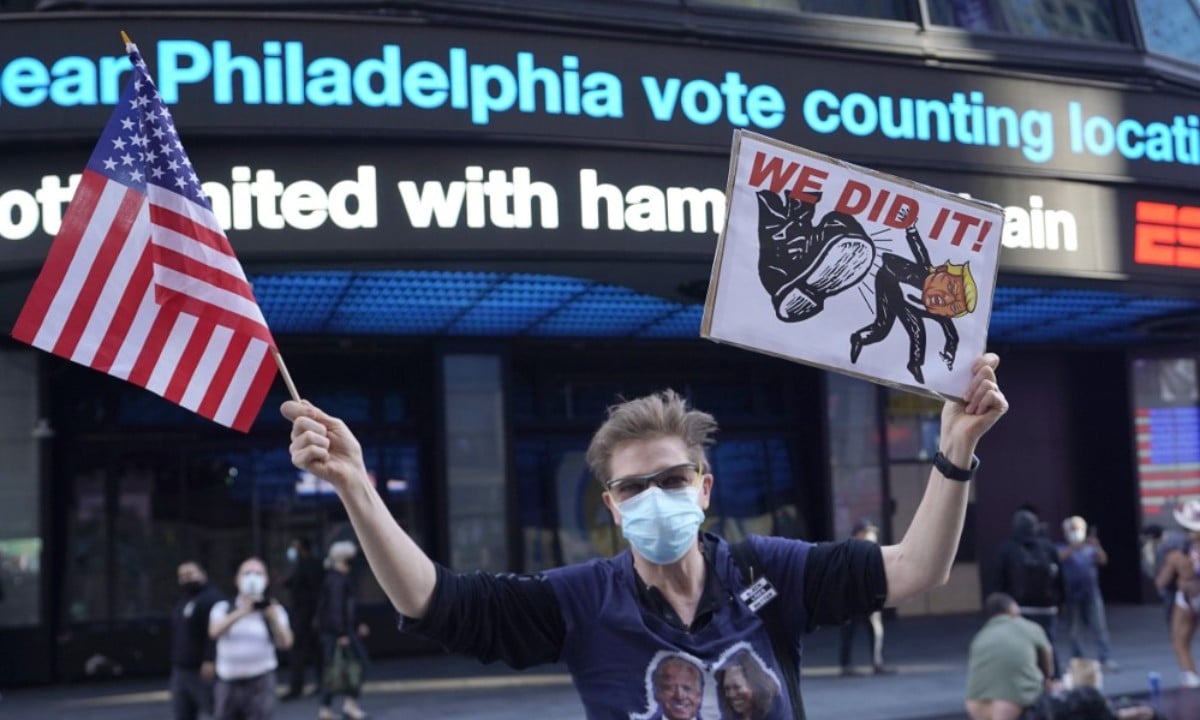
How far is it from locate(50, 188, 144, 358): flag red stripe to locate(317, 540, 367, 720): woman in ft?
30.4

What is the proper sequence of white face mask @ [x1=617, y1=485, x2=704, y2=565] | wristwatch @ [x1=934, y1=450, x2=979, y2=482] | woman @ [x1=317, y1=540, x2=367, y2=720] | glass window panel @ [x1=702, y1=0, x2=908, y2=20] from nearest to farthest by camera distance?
white face mask @ [x1=617, y1=485, x2=704, y2=565] < wristwatch @ [x1=934, y1=450, x2=979, y2=482] < woman @ [x1=317, y1=540, x2=367, y2=720] < glass window panel @ [x1=702, y1=0, x2=908, y2=20]

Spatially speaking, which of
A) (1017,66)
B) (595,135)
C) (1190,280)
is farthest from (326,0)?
(1190,280)

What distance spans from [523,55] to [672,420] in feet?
38.1

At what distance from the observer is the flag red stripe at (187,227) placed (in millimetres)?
4004

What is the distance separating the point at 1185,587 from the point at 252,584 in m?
8.81

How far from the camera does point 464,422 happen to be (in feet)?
60.1

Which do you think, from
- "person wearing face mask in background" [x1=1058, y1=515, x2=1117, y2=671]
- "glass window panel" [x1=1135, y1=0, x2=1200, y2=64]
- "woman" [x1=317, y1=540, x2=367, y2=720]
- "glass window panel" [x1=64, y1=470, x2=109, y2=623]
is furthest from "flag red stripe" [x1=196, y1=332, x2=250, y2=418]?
"glass window panel" [x1=1135, y1=0, x2=1200, y2=64]

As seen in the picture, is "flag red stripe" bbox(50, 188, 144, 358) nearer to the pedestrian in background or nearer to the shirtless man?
the pedestrian in background

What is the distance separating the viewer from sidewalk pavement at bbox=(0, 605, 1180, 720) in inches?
543

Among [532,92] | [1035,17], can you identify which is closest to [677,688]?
[532,92]

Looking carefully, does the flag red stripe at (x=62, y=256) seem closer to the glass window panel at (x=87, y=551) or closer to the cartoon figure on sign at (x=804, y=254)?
the cartoon figure on sign at (x=804, y=254)

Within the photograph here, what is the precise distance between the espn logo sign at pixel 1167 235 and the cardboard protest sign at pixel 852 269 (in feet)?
50.1

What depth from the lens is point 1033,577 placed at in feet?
40.9

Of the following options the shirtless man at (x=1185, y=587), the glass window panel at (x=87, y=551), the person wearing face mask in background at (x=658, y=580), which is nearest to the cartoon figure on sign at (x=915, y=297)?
the person wearing face mask in background at (x=658, y=580)
